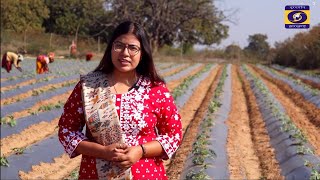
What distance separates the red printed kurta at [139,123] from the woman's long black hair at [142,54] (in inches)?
2.5

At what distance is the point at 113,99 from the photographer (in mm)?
2160

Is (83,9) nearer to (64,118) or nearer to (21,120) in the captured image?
(21,120)

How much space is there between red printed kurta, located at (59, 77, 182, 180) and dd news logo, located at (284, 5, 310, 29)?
831 millimetres

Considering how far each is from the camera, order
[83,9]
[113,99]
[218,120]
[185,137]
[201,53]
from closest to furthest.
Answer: [113,99], [185,137], [218,120], [83,9], [201,53]

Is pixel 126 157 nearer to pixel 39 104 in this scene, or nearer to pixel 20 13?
pixel 39 104

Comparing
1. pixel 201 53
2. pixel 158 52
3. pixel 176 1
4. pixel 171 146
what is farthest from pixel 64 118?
pixel 201 53

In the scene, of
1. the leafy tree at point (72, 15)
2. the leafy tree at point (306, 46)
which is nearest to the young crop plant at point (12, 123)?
the leafy tree at point (306, 46)

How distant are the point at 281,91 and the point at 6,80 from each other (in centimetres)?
864

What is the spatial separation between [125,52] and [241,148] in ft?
17.6

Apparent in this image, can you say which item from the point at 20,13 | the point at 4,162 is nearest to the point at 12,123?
the point at 4,162

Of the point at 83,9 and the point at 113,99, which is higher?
the point at 83,9

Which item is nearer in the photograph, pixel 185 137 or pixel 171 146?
pixel 171 146

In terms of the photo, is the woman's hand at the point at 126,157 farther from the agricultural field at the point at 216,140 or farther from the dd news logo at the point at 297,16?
the agricultural field at the point at 216,140

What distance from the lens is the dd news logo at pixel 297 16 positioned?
254 cm
